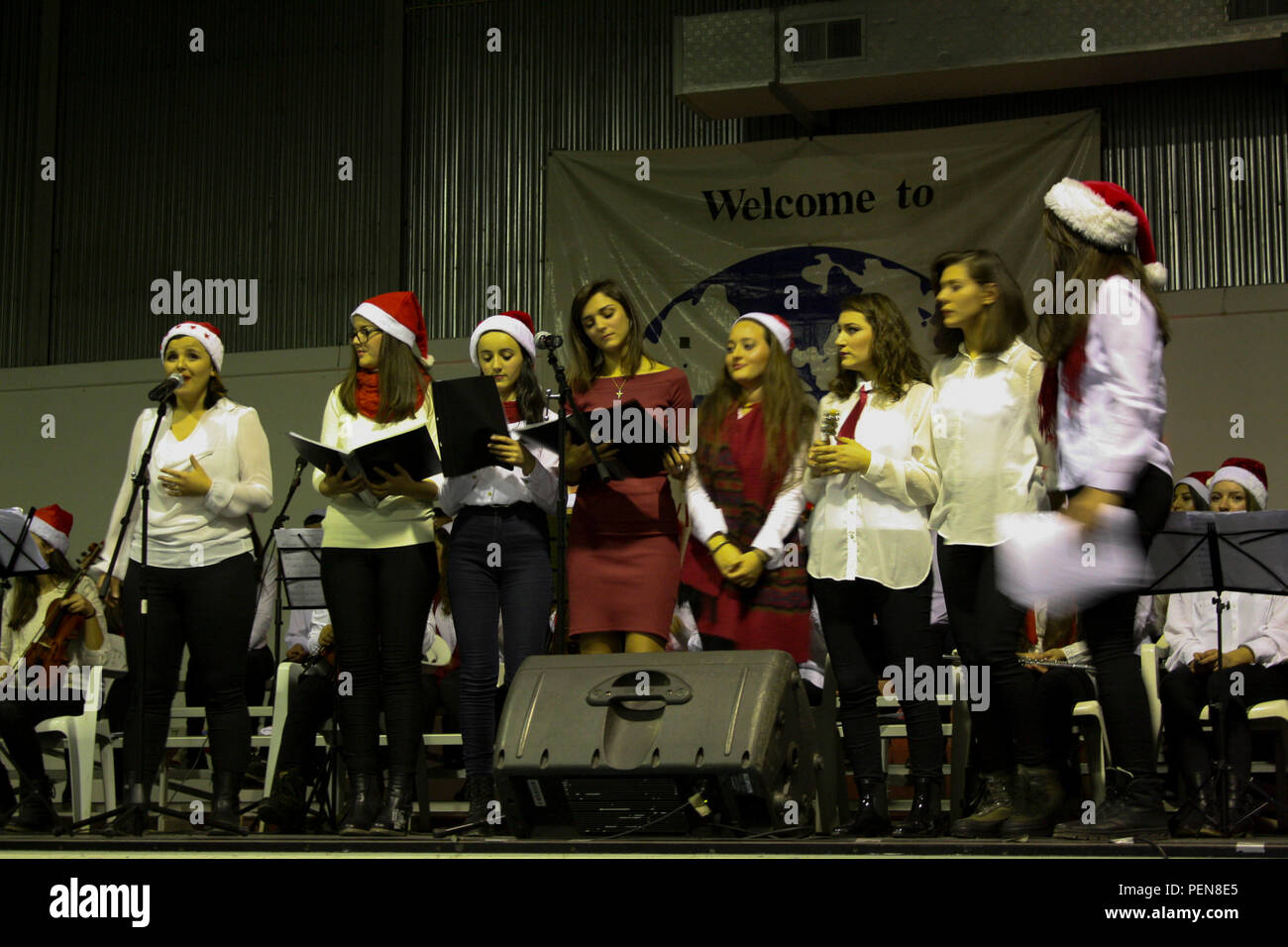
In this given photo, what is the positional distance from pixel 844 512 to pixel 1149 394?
95 cm

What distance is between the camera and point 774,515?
11.3 feet

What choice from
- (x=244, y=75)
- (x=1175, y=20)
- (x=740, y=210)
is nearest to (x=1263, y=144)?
(x=1175, y=20)

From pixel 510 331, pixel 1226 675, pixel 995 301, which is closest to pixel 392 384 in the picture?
pixel 510 331

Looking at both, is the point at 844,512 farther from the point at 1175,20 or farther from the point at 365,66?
the point at 365,66

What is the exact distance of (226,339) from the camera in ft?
26.1

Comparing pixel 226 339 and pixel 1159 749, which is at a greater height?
pixel 226 339

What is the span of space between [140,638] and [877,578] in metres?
1.87

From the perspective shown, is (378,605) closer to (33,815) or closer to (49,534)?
(33,815)

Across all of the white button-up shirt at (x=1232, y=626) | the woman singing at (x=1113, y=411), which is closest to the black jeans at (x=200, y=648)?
the woman singing at (x=1113, y=411)

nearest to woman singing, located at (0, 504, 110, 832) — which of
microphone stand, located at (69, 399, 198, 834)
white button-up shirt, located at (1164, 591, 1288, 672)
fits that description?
microphone stand, located at (69, 399, 198, 834)

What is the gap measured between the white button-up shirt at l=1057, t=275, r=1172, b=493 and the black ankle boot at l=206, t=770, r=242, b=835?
217 centimetres

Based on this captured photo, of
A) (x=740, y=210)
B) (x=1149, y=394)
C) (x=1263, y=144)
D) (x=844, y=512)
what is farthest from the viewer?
(x=740, y=210)

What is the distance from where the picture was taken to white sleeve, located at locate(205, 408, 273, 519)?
11.8ft

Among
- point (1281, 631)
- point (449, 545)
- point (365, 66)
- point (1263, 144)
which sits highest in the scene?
point (365, 66)
